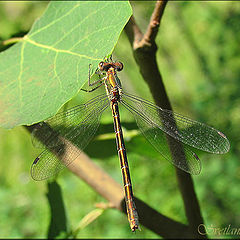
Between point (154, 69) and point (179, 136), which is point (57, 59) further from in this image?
point (179, 136)

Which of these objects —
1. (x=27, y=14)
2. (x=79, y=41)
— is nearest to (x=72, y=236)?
(x=79, y=41)

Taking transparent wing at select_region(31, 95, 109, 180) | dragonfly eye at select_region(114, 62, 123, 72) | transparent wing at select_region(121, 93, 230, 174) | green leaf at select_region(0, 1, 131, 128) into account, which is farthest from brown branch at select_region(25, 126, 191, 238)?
dragonfly eye at select_region(114, 62, 123, 72)

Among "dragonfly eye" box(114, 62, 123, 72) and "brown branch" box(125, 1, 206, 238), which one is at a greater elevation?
"dragonfly eye" box(114, 62, 123, 72)

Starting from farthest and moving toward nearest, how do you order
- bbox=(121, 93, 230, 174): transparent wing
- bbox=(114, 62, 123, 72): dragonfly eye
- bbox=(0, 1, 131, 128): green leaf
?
bbox=(114, 62, 123, 72): dragonfly eye, bbox=(121, 93, 230, 174): transparent wing, bbox=(0, 1, 131, 128): green leaf

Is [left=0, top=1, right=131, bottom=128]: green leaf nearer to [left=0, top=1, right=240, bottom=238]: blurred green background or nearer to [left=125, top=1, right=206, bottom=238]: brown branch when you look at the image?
[left=125, top=1, right=206, bottom=238]: brown branch

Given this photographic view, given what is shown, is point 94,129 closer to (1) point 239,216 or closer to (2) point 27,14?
(1) point 239,216

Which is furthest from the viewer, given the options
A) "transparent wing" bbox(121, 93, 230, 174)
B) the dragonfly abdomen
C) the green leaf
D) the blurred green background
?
the blurred green background

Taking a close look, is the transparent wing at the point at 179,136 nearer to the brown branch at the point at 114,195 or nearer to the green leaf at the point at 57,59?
the brown branch at the point at 114,195

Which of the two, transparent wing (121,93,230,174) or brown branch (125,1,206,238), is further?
transparent wing (121,93,230,174)
